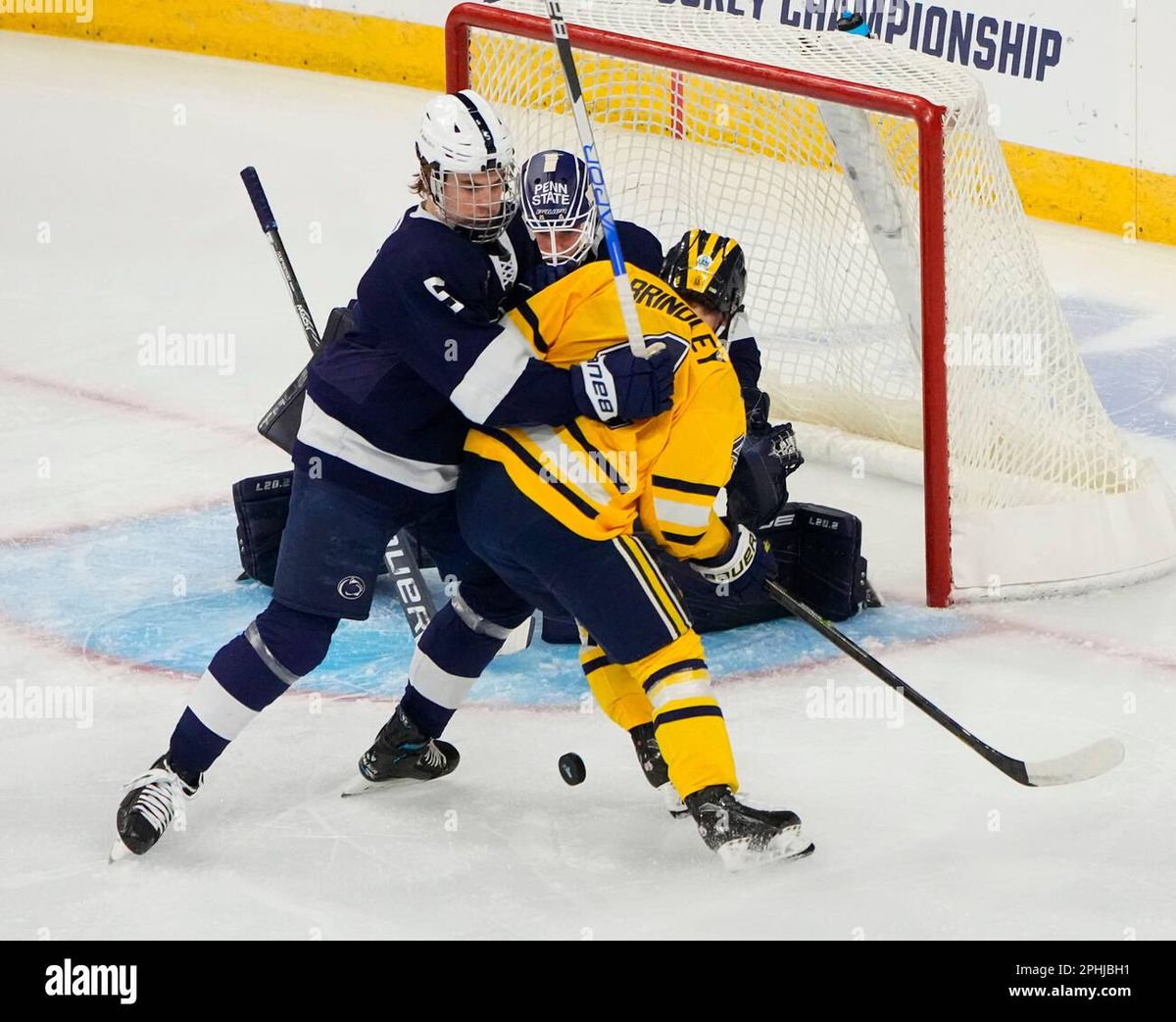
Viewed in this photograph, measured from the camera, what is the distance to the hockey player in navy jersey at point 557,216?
2809 mm

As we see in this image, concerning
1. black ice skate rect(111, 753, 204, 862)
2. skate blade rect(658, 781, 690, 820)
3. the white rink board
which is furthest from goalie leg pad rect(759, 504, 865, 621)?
the white rink board

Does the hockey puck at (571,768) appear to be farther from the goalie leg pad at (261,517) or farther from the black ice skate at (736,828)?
the goalie leg pad at (261,517)

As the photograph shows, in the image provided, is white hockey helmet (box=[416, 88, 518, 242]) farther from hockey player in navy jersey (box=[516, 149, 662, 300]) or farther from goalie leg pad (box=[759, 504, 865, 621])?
goalie leg pad (box=[759, 504, 865, 621])

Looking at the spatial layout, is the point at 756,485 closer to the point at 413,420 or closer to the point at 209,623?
the point at 413,420

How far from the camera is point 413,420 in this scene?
9.45 ft

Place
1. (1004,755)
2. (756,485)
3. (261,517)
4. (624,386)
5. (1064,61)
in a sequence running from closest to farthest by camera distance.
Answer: (624,386)
(1004,755)
(756,485)
(261,517)
(1064,61)

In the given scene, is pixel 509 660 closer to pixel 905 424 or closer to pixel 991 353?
pixel 991 353

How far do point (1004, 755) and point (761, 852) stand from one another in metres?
0.51

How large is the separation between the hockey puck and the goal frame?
1.17 m

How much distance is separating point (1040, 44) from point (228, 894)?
189 inches

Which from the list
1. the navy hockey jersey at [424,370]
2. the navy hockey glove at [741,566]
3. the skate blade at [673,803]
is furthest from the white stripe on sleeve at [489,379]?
the skate blade at [673,803]

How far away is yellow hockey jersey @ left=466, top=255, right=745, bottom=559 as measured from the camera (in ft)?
9.05

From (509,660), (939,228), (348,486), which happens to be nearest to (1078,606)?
(939,228)

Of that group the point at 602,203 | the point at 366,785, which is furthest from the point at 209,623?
A: the point at 602,203
